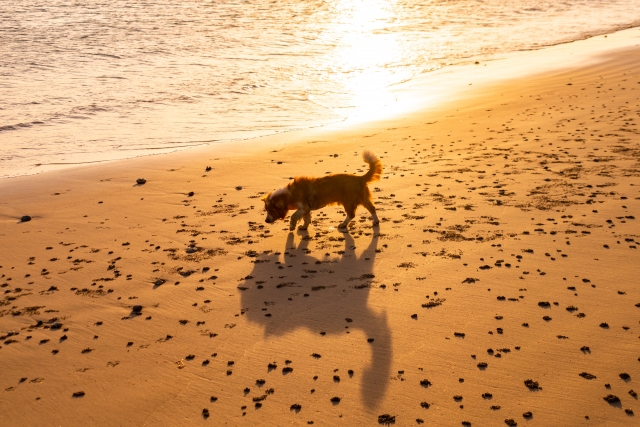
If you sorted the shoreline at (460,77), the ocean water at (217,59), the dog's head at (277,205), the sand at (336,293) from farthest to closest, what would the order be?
the ocean water at (217,59), the shoreline at (460,77), the dog's head at (277,205), the sand at (336,293)

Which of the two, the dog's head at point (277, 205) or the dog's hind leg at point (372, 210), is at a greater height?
the dog's head at point (277, 205)

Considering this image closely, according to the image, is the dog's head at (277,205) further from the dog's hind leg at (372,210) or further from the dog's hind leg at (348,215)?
the dog's hind leg at (372,210)

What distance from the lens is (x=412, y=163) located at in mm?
12086

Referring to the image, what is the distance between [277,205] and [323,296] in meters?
2.17

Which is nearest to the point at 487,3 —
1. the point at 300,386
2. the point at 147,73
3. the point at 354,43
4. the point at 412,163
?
the point at 354,43

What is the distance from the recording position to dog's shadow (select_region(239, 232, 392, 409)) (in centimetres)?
642

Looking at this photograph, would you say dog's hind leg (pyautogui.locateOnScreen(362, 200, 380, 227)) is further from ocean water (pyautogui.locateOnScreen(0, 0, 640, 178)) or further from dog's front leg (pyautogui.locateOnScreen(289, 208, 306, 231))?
ocean water (pyautogui.locateOnScreen(0, 0, 640, 178))

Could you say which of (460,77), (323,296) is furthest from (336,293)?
(460,77)

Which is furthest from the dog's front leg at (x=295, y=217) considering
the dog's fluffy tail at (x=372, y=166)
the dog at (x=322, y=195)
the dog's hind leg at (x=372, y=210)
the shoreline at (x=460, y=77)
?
the shoreline at (x=460, y=77)

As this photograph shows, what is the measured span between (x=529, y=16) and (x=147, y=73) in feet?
69.3

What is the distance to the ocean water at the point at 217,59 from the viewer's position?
16484mm

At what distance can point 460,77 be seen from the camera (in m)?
21.5

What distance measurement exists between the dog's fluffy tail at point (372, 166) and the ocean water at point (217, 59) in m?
6.43

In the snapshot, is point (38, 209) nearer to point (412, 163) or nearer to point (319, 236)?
point (319, 236)
